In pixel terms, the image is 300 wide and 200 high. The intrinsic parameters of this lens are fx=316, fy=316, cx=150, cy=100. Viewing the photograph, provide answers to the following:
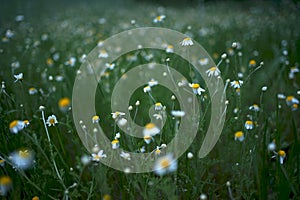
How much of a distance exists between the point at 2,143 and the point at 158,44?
197 centimetres

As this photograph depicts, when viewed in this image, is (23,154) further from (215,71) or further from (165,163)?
(215,71)

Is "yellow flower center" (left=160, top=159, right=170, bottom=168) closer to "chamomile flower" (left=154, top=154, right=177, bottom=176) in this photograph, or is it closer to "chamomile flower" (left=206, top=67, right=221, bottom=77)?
"chamomile flower" (left=154, top=154, right=177, bottom=176)

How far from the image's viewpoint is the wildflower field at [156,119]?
4.81 ft

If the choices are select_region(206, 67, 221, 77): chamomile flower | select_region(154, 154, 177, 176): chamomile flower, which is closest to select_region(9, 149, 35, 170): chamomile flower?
select_region(154, 154, 177, 176): chamomile flower

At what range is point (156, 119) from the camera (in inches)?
77.1

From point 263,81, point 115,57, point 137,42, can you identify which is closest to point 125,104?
point 115,57

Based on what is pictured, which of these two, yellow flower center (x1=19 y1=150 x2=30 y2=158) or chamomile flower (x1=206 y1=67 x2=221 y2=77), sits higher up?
chamomile flower (x1=206 y1=67 x2=221 y2=77)

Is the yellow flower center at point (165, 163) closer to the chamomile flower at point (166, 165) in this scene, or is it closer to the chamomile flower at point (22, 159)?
the chamomile flower at point (166, 165)

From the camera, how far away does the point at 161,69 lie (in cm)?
265

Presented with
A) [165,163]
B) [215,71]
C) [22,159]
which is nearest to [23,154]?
[22,159]

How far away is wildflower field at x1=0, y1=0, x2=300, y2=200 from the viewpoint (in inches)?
57.7

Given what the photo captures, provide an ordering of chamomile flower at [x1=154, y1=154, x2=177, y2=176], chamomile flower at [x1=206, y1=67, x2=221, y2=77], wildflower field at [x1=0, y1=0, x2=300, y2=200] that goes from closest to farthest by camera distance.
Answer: chamomile flower at [x1=154, y1=154, x2=177, y2=176] → wildflower field at [x1=0, y1=0, x2=300, y2=200] → chamomile flower at [x1=206, y1=67, x2=221, y2=77]

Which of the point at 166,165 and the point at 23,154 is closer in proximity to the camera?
the point at 166,165

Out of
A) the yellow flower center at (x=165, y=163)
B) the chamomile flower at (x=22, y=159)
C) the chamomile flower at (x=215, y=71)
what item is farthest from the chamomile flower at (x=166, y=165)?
the chamomile flower at (x=215, y=71)
